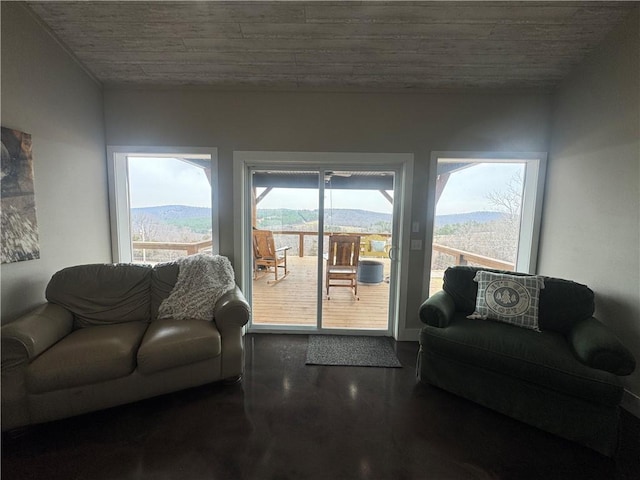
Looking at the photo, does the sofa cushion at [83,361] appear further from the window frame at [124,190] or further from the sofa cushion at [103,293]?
the window frame at [124,190]

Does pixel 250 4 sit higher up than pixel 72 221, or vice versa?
pixel 250 4

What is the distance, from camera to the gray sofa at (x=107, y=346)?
1.64 meters

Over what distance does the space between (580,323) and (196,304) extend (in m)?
2.94

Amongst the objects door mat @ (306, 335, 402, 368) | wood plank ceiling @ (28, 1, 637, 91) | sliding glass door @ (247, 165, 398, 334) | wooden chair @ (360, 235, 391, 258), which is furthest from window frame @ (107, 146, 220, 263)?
wooden chair @ (360, 235, 391, 258)

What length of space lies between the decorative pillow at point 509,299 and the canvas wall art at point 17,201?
11.5 ft

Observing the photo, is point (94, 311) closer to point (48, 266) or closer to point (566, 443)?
Result: point (48, 266)

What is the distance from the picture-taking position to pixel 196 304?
2.28m

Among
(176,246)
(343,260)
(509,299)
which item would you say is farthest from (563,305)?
(176,246)

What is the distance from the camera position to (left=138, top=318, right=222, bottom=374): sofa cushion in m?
1.84

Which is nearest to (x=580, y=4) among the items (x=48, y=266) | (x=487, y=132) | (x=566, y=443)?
(x=487, y=132)

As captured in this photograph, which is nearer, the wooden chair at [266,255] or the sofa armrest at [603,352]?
the sofa armrest at [603,352]

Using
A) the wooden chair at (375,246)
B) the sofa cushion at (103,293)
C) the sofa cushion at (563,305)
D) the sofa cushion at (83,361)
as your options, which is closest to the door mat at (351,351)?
the wooden chair at (375,246)

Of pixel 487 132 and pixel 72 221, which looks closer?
pixel 72 221

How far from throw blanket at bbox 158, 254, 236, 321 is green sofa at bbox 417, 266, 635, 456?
174 centimetres
